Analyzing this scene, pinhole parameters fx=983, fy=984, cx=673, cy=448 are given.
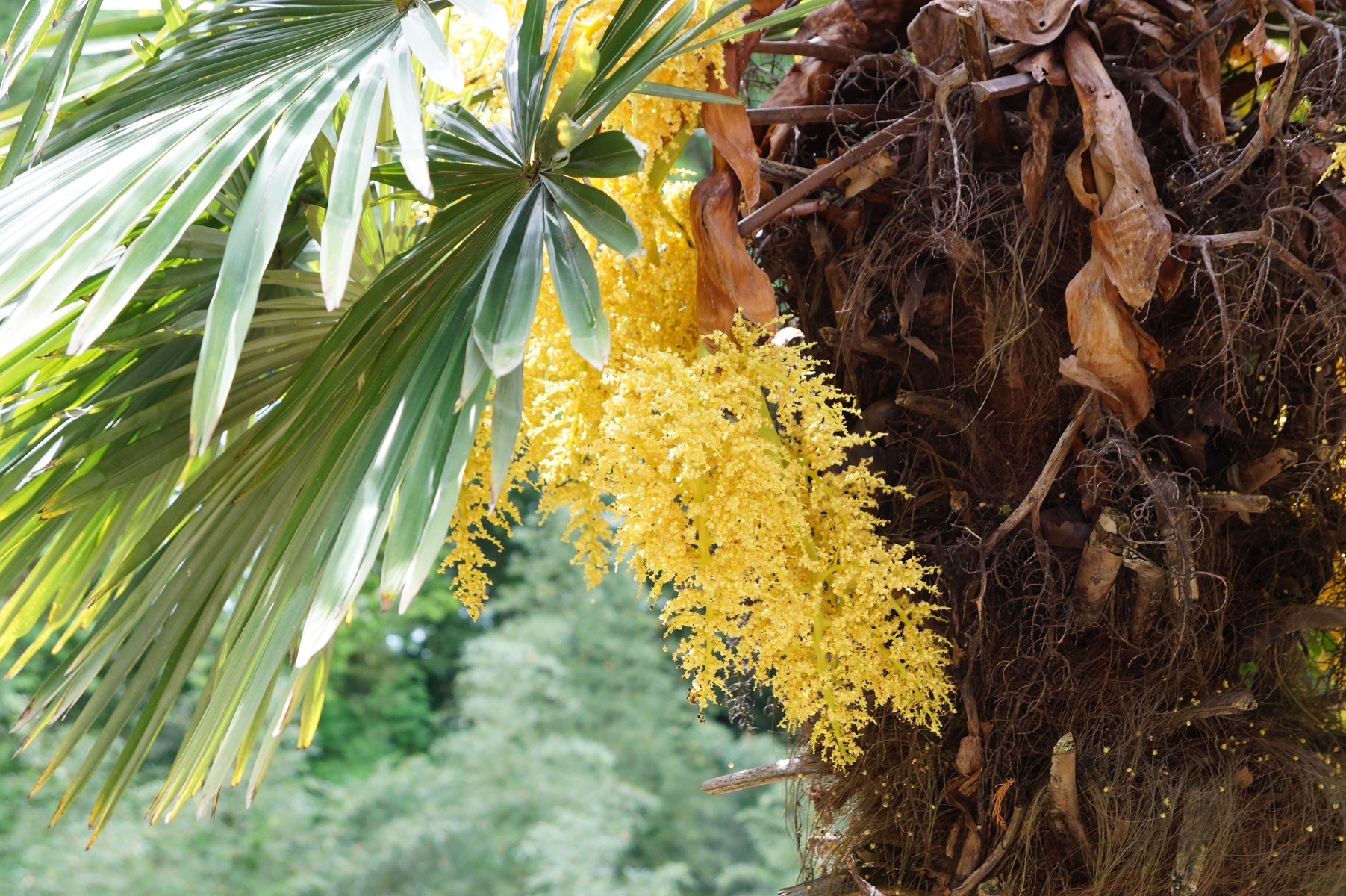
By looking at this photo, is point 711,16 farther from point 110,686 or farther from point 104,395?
point 110,686

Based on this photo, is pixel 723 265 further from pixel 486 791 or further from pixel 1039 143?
pixel 486 791

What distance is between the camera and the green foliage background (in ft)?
11.0

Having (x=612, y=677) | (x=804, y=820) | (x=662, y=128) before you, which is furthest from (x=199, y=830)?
(x=662, y=128)

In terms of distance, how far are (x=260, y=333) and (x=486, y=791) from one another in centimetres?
317

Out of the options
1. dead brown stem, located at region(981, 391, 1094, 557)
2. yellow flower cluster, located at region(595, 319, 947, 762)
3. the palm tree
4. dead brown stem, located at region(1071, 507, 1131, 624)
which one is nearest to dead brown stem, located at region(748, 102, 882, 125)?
the palm tree

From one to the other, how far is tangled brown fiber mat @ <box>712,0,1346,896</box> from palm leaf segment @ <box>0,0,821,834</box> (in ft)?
0.83

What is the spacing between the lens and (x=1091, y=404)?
887mm

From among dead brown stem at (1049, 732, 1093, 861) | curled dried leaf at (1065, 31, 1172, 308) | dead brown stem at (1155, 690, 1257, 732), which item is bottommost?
dead brown stem at (1049, 732, 1093, 861)

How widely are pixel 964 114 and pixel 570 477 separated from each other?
497 mm

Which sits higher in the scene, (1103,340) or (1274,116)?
(1274,116)

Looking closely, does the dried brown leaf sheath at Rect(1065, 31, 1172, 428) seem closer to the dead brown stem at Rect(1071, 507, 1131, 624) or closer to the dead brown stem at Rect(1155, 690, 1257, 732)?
the dead brown stem at Rect(1071, 507, 1131, 624)

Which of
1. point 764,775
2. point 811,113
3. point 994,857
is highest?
point 811,113

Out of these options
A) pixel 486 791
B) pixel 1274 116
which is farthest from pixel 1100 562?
pixel 486 791

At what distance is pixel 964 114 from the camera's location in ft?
2.95
